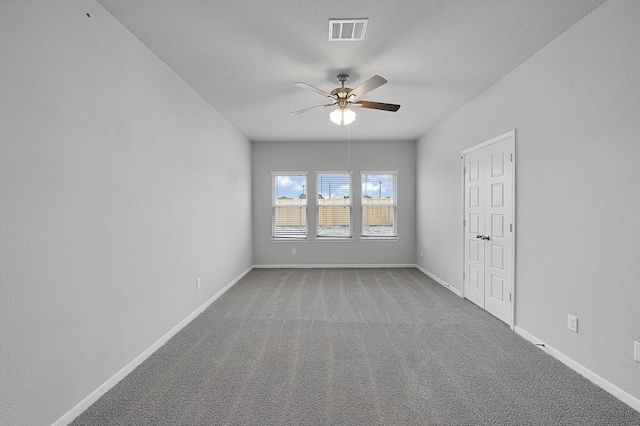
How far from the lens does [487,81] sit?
3.46 metres

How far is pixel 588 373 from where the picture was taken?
7.60 feet

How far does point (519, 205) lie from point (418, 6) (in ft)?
7.04

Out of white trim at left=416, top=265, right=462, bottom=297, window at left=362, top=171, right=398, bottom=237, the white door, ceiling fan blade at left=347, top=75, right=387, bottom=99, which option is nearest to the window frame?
window at left=362, top=171, right=398, bottom=237

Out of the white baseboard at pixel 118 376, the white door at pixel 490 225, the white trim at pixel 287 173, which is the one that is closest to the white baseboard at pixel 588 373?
the white door at pixel 490 225

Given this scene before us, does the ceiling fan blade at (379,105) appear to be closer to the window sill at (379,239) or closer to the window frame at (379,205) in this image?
the window frame at (379,205)

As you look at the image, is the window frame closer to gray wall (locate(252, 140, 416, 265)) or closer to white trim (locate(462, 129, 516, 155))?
gray wall (locate(252, 140, 416, 265))

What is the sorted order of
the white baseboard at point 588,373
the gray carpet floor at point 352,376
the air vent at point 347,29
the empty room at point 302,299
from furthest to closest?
the air vent at point 347,29
the white baseboard at point 588,373
the gray carpet floor at point 352,376
the empty room at point 302,299

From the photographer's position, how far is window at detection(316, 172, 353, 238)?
6.75 metres

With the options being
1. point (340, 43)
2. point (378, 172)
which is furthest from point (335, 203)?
point (340, 43)

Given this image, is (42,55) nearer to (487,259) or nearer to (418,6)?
(418,6)

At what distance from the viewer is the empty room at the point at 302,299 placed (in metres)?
1.78

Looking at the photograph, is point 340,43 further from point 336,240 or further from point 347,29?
Result: point 336,240

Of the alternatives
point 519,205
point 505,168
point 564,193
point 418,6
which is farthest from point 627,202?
point 418,6

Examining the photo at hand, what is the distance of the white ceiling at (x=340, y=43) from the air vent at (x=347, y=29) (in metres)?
0.05
